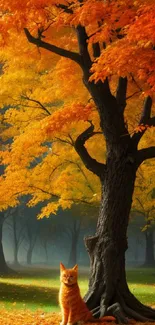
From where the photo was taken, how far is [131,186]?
11.7 meters

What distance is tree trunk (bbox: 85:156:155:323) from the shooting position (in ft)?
36.6

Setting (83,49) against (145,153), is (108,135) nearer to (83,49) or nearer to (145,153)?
(145,153)

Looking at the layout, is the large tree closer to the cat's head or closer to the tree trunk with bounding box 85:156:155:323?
the tree trunk with bounding box 85:156:155:323

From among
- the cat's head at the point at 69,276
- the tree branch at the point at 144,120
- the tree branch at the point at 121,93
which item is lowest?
the cat's head at the point at 69,276

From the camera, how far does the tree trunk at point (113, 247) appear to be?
1114cm

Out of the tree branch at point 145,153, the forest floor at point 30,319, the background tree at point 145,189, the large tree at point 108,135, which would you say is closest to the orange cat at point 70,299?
the forest floor at point 30,319

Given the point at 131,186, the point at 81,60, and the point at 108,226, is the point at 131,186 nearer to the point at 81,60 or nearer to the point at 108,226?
the point at 108,226

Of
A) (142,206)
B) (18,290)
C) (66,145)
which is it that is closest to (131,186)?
(66,145)

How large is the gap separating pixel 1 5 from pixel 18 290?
14.0m

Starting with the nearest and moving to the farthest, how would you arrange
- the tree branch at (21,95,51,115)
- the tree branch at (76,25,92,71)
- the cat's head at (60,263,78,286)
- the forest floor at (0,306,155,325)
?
1. the cat's head at (60,263,78,286)
2. the forest floor at (0,306,155,325)
3. the tree branch at (76,25,92,71)
4. the tree branch at (21,95,51,115)

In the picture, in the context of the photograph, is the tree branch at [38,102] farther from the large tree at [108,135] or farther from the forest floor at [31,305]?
the forest floor at [31,305]

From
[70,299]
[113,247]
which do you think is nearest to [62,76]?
[113,247]

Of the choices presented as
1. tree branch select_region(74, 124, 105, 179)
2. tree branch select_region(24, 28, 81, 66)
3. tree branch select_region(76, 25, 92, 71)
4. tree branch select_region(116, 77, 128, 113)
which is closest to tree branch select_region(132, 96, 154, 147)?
tree branch select_region(116, 77, 128, 113)

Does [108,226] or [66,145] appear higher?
[66,145]
